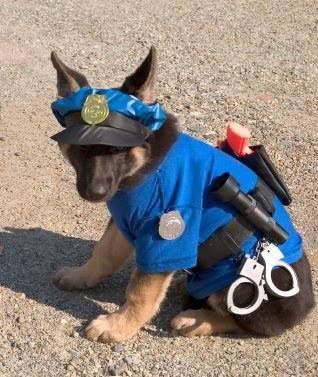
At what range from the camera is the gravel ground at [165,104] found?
12.9ft

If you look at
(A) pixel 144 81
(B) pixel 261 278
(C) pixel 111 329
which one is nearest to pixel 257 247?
(B) pixel 261 278

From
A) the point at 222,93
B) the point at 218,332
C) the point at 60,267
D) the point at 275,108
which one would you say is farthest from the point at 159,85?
the point at 218,332

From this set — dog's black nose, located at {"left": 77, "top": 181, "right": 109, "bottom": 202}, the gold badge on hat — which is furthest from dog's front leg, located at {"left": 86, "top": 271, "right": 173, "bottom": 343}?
the gold badge on hat

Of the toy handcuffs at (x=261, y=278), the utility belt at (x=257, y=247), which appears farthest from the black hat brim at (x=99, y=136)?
the toy handcuffs at (x=261, y=278)

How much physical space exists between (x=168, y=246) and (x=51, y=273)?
44.3 inches

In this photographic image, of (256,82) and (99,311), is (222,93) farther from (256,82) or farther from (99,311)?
(99,311)

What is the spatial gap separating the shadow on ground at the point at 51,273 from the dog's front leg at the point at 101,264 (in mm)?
57

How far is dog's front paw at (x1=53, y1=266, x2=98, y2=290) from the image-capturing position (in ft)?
14.1

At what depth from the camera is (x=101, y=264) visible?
4254 mm

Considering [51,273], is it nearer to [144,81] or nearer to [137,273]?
[137,273]

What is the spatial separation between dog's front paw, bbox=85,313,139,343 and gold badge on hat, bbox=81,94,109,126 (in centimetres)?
112

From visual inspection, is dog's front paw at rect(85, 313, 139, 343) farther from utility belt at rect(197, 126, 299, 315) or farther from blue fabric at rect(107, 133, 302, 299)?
utility belt at rect(197, 126, 299, 315)

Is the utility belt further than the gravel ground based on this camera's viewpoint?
No

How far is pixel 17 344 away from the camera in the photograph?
390 cm
